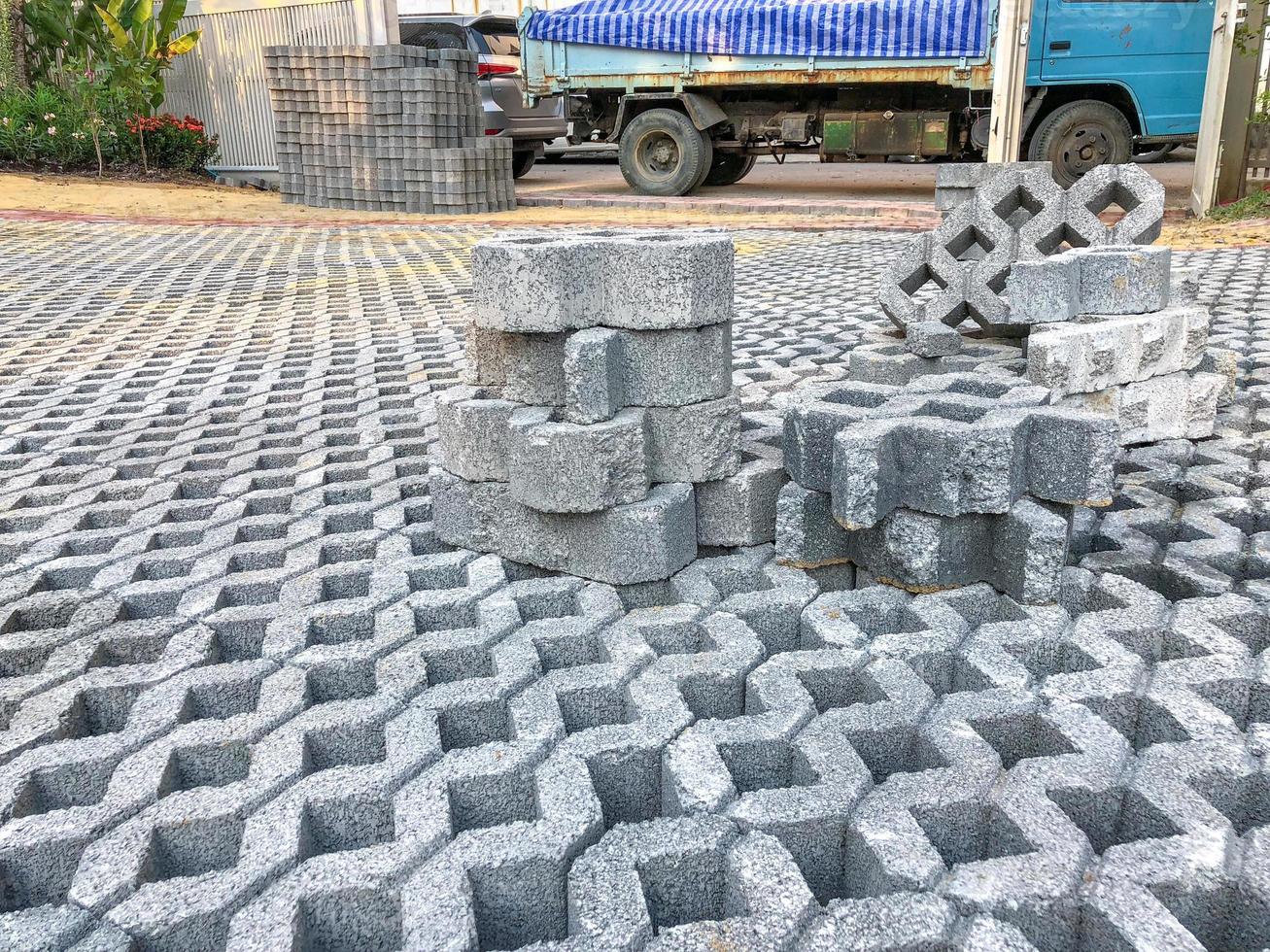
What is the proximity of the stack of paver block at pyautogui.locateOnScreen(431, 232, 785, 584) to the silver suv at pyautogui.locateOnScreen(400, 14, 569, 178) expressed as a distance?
11.9 meters

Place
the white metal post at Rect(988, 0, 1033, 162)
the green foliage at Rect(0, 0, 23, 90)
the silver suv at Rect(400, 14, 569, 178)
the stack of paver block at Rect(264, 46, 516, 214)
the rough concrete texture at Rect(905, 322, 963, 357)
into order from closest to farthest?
the rough concrete texture at Rect(905, 322, 963, 357)
the white metal post at Rect(988, 0, 1033, 162)
the stack of paver block at Rect(264, 46, 516, 214)
the silver suv at Rect(400, 14, 569, 178)
the green foliage at Rect(0, 0, 23, 90)

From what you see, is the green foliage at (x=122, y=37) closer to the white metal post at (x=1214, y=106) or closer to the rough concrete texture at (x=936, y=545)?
the white metal post at (x=1214, y=106)

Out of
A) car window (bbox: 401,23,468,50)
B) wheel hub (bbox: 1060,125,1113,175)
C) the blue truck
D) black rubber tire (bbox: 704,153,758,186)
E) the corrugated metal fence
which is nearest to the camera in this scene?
the blue truck

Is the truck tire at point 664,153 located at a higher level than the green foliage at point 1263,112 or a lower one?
lower

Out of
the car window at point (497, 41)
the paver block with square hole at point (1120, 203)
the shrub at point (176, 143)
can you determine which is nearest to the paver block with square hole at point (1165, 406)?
the paver block with square hole at point (1120, 203)

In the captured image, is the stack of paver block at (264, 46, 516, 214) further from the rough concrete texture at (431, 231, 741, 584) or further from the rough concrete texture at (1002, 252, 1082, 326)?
the rough concrete texture at (431, 231, 741, 584)

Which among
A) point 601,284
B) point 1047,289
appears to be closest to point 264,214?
point 1047,289

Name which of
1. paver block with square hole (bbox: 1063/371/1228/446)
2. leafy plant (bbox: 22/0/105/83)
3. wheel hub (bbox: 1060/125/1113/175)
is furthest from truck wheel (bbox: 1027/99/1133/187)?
leafy plant (bbox: 22/0/105/83)

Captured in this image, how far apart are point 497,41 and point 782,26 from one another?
4751 millimetres

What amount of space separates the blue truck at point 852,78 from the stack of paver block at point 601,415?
393 inches

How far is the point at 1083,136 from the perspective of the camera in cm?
1167

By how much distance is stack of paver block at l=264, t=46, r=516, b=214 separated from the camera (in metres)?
12.6

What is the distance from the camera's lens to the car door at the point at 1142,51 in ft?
35.8

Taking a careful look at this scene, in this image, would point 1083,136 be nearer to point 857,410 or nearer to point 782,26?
point 782,26
